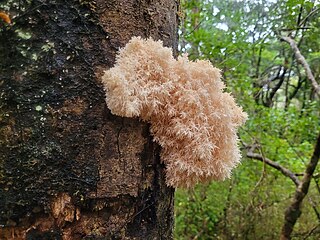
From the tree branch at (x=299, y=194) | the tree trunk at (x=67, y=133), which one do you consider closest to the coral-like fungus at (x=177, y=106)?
the tree trunk at (x=67, y=133)

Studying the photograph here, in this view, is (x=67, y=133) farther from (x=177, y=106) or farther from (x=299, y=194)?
(x=299, y=194)

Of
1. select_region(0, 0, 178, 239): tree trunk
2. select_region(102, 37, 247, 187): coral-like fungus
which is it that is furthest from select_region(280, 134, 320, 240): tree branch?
select_region(0, 0, 178, 239): tree trunk

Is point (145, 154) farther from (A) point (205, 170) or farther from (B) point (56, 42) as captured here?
(B) point (56, 42)

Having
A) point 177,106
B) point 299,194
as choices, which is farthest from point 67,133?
point 299,194

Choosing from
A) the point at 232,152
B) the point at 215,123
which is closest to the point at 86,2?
the point at 215,123

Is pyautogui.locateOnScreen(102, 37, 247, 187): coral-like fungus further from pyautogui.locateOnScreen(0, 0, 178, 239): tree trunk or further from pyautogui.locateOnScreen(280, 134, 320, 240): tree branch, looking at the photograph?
pyautogui.locateOnScreen(280, 134, 320, 240): tree branch
